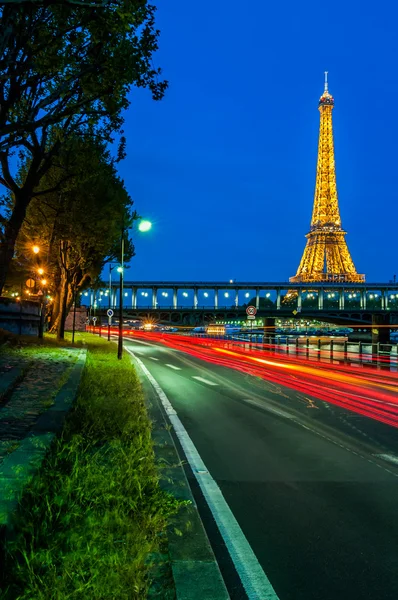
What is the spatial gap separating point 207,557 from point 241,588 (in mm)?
345

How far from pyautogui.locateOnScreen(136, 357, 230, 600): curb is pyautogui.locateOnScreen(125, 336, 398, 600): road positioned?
168mm

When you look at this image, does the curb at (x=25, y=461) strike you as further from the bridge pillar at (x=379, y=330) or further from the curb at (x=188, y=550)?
the bridge pillar at (x=379, y=330)

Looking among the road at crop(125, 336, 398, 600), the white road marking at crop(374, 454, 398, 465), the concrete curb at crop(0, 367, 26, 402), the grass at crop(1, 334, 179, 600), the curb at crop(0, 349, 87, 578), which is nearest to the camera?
the grass at crop(1, 334, 179, 600)

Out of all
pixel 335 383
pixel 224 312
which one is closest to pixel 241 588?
pixel 335 383

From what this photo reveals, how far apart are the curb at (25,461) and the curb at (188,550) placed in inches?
50.2

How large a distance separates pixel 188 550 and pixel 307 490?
7.43 ft

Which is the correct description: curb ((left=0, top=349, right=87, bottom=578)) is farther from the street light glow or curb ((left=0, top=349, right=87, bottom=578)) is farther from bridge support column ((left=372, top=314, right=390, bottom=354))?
bridge support column ((left=372, top=314, right=390, bottom=354))

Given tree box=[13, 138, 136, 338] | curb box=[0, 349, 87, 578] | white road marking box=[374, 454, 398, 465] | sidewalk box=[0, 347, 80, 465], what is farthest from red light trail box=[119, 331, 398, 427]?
tree box=[13, 138, 136, 338]

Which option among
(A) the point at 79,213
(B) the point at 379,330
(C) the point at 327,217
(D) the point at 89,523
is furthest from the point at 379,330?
(C) the point at 327,217

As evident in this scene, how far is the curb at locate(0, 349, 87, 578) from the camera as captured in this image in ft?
12.4

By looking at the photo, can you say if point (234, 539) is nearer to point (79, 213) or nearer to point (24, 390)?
point (24, 390)

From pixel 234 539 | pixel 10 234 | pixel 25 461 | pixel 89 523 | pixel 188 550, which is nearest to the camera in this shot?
pixel 188 550

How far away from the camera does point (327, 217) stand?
12262 cm

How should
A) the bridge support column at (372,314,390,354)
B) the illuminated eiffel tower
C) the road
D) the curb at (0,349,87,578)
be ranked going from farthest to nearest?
the illuminated eiffel tower
the bridge support column at (372,314,390,354)
the curb at (0,349,87,578)
the road
